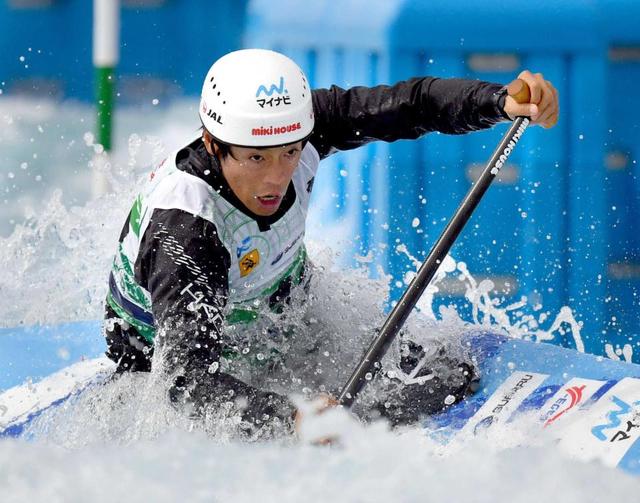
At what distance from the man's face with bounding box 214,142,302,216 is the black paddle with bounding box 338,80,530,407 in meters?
0.33

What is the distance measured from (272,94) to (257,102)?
3cm

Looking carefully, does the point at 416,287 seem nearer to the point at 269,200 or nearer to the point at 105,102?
the point at 269,200

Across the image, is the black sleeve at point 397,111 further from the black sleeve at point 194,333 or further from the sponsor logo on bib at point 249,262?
the black sleeve at point 194,333

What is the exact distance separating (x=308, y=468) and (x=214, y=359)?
38 centimetres

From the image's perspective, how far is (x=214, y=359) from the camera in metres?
2.08

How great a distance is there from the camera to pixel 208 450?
1.93m

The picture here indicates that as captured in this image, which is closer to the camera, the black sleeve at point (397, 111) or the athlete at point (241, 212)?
the athlete at point (241, 212)

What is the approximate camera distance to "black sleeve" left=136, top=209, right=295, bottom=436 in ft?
6.73

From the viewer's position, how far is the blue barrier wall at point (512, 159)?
368 centimetres

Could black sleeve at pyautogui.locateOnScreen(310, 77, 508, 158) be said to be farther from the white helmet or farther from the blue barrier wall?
the blue barrier wall

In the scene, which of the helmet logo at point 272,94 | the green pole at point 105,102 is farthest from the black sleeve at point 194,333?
the green pole at point 105,102

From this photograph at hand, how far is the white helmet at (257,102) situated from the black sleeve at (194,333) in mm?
236

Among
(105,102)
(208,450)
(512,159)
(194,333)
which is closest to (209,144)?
(194,333)

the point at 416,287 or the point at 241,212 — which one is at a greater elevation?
A: the point at 241,212
